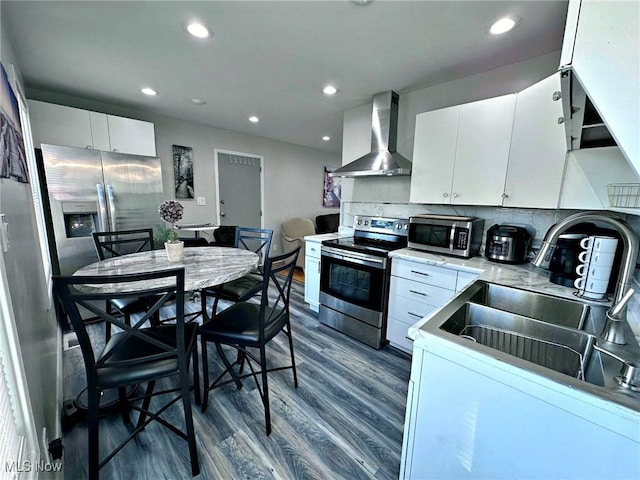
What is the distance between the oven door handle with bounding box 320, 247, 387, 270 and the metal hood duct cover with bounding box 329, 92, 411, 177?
84cm

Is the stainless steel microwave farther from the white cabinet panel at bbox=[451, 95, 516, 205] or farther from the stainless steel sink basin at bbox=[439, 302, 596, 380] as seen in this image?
the stainless steel sink basin at bbox=[439, 302, 596, 380]

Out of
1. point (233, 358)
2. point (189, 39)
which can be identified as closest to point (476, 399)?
point (233, 358)

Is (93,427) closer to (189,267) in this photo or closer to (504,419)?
(189,267)

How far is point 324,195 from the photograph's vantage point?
6305 millimetres

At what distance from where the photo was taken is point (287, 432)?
5.13 ft

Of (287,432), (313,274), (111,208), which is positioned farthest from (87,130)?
(287,432)

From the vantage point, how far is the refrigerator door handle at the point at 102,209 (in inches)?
109

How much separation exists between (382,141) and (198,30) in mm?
1838

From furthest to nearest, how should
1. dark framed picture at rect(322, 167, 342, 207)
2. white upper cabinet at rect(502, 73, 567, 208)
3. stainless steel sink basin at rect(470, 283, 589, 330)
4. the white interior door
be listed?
dark framed picture at rect(322, 167, 342, 207), the white interior door, white upper cabinet at rect(502, 73, 567, 208), stainless steel sink basin at rect(470, 283, 589, 330)

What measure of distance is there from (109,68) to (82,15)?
2.57 feet

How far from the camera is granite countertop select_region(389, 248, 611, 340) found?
55.0 inches

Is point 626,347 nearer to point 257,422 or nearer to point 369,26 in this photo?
point 257,422

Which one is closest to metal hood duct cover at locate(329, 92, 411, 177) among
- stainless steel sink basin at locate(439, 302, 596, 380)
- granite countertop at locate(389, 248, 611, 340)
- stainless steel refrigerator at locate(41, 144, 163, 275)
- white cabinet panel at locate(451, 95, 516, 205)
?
white cabinet panel at locate(451, 95, 516, 205)

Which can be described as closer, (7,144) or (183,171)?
(7,144)
